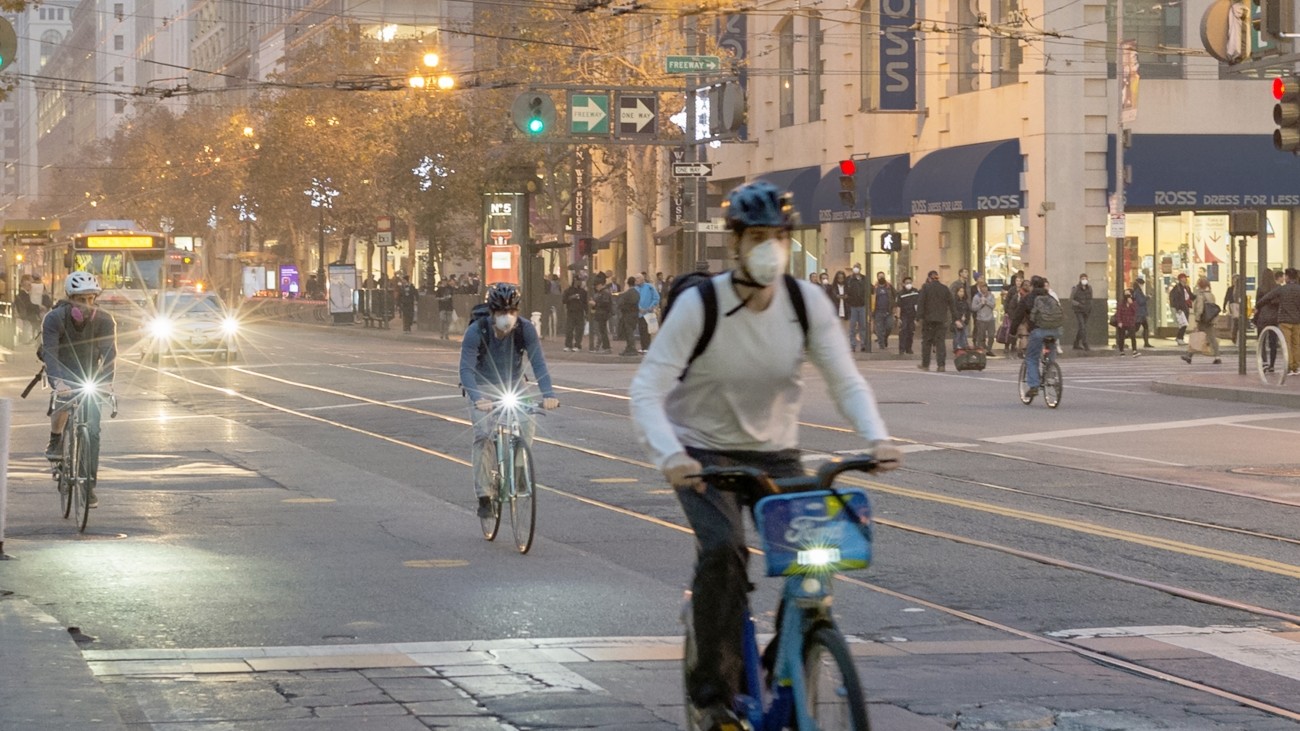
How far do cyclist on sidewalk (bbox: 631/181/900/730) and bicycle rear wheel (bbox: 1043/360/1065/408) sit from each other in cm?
1965

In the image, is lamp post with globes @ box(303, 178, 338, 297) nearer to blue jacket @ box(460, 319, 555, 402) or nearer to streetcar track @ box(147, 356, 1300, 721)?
streetcar track @ box(147, 356, 1300, 721)

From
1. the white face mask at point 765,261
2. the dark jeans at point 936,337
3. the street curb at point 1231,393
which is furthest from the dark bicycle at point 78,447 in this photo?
the dark jeans at point 936,337

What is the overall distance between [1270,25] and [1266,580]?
11.3m

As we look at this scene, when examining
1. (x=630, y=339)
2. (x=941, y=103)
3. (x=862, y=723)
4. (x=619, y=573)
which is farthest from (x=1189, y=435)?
(x=941, y=103)

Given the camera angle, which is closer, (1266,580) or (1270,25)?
(1266,580)

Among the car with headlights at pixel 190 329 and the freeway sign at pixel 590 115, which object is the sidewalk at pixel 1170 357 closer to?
the freeway sign at pixel 590 115

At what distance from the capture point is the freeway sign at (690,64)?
3052 cm

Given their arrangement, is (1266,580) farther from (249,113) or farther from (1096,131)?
(249,113)

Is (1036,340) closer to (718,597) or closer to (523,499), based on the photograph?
(523,499)

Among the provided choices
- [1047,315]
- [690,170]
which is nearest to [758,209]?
[1047,315]

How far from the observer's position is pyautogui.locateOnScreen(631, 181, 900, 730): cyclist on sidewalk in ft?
18.5

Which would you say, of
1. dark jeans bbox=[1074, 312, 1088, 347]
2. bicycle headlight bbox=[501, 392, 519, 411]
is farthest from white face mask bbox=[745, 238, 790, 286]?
dark jeans bbox=[1074, 312, 1088, 347]

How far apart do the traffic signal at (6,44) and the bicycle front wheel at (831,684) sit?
341 inches

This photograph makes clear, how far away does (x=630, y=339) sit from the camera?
132ft
